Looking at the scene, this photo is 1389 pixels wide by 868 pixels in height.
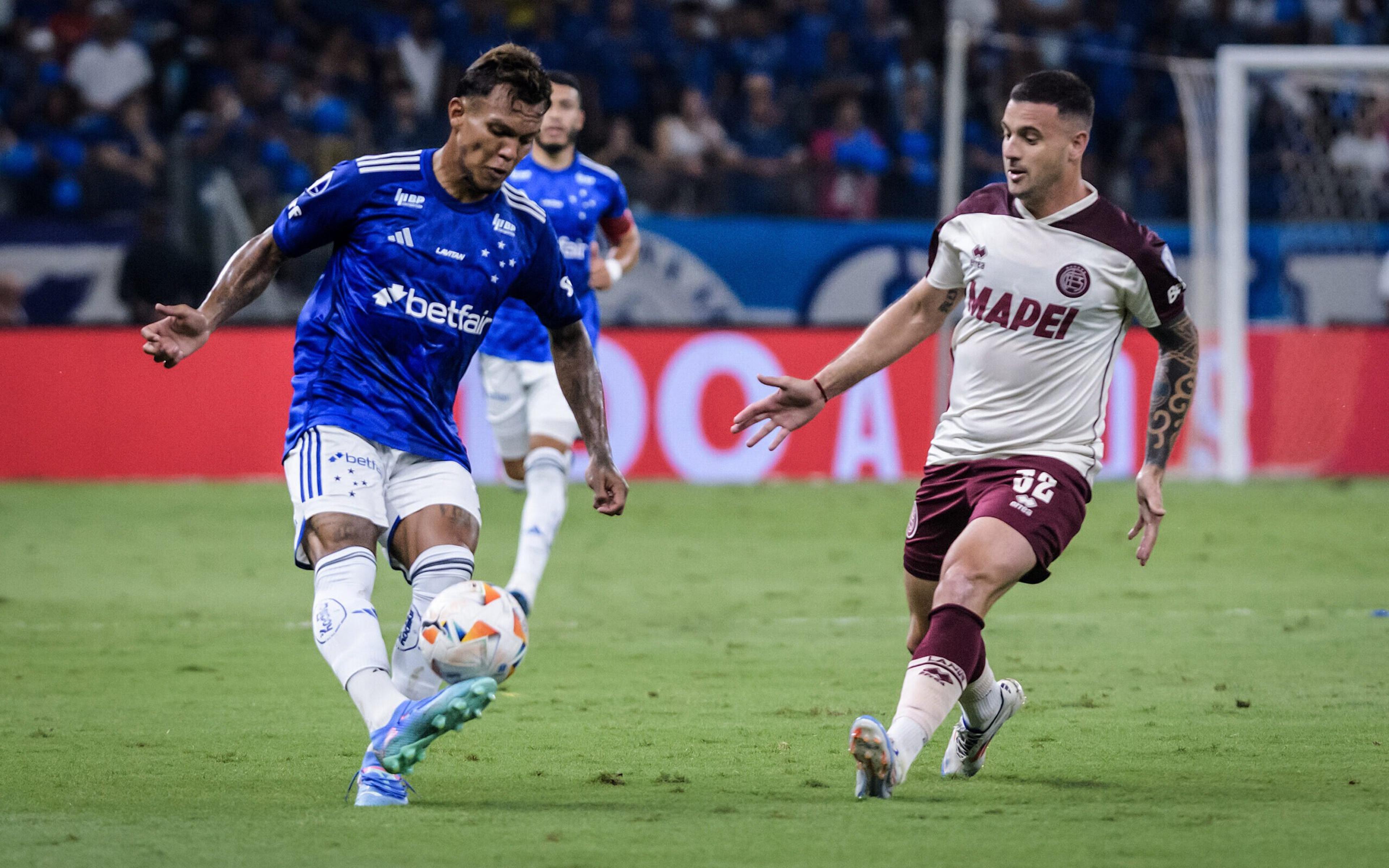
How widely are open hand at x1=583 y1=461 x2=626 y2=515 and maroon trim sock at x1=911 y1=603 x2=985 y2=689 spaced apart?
3.51ft

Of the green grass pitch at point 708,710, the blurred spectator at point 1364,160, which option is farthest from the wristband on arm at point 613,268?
the blurred spectator at point 1364,160

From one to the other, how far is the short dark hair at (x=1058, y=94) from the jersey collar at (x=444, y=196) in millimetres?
1602

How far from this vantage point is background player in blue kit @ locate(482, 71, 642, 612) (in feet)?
29.8

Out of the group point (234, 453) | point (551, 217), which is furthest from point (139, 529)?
point (551, 217)

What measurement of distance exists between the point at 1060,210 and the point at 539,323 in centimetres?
403

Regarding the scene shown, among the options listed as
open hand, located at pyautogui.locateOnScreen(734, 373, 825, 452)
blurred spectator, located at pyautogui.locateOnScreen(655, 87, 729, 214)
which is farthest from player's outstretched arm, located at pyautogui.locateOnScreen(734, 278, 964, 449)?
blurred spectator, located at pyautogui.locateOnScreen(655, 87, 729, 214)

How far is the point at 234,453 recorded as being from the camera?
15219 millimetres

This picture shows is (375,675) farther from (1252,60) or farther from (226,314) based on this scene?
(1252,60)

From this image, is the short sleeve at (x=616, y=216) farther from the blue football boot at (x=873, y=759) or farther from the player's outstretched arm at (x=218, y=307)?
the blue football boot at (x=873, y=759)

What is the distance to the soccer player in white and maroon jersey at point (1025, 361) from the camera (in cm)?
532

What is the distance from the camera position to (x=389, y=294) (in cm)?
528

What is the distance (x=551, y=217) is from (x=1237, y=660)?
13.0 ft

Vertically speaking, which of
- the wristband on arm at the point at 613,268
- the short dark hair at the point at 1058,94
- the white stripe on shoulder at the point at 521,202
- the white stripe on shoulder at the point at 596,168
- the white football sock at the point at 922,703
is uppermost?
the short dark hair at the point at 1058,94

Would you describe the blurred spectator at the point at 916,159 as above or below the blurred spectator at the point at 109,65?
below
